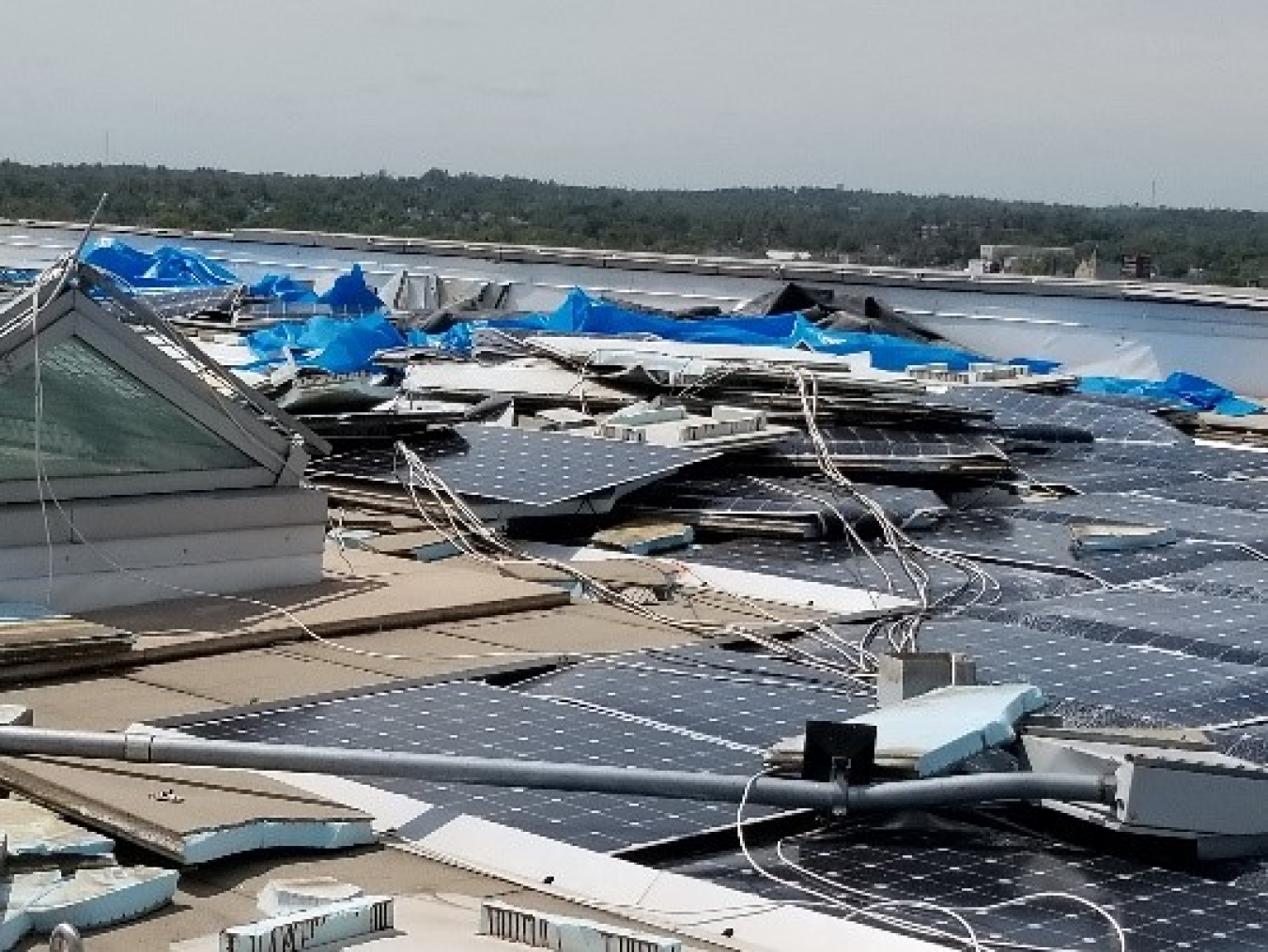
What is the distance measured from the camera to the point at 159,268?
1793 inches

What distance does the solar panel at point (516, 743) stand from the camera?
10.4 meters

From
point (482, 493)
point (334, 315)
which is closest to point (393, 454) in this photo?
point (482, 493)

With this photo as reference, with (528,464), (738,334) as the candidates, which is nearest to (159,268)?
(738,334)

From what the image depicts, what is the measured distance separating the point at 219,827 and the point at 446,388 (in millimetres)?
14967

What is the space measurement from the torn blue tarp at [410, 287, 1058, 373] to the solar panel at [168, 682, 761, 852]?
60.0 ft

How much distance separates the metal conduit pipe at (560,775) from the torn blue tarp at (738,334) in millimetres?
20408

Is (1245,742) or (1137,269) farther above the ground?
(1137,269)

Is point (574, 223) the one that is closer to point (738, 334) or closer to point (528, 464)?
point (738, 334)

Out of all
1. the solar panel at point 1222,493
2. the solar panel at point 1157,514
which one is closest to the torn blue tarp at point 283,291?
the solar panel at point 1222,493

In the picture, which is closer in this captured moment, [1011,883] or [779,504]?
[1011,883]

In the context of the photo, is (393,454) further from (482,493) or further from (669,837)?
(669,837)

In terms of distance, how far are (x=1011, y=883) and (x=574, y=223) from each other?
409 ft

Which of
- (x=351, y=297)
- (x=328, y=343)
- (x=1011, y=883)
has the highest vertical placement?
(x=351, y=297)

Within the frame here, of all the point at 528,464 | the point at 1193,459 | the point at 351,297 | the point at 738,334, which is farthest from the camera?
the point at 351,297
